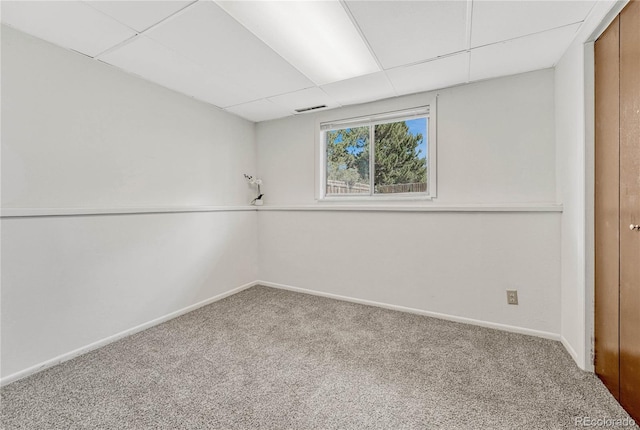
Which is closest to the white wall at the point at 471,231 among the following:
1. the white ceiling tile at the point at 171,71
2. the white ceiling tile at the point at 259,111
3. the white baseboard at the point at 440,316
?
the white baseboard at the point at 440,316

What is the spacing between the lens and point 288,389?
1.57 meters

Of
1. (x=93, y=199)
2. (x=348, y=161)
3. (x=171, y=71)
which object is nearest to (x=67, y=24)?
(x=171, y=71)

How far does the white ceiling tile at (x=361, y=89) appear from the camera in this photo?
97.7 inches

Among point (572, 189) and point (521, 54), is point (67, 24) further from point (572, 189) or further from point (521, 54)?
point (572, 189)

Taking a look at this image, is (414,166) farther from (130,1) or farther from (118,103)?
(118,103)

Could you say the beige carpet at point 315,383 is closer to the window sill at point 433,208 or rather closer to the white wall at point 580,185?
the white wall at point 580,185

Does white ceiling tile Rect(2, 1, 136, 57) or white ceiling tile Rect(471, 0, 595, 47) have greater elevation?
white ceiling tile Rect(2, 1, 136, 57)

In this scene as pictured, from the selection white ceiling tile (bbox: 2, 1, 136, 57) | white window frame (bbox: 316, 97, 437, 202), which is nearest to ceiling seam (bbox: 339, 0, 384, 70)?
white window frame (bbox: 316, 97, 437, 202)

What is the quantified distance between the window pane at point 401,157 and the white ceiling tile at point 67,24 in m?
2.45

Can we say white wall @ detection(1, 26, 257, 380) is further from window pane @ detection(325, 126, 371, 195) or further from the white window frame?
window pane @ detection(325, 126, 371, 195)

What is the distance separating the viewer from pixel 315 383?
162 cm

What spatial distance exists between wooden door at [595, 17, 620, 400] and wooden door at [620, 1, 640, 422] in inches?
1.9

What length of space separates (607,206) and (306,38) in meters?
2.14

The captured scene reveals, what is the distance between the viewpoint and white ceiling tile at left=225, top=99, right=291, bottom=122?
3.07 metres
